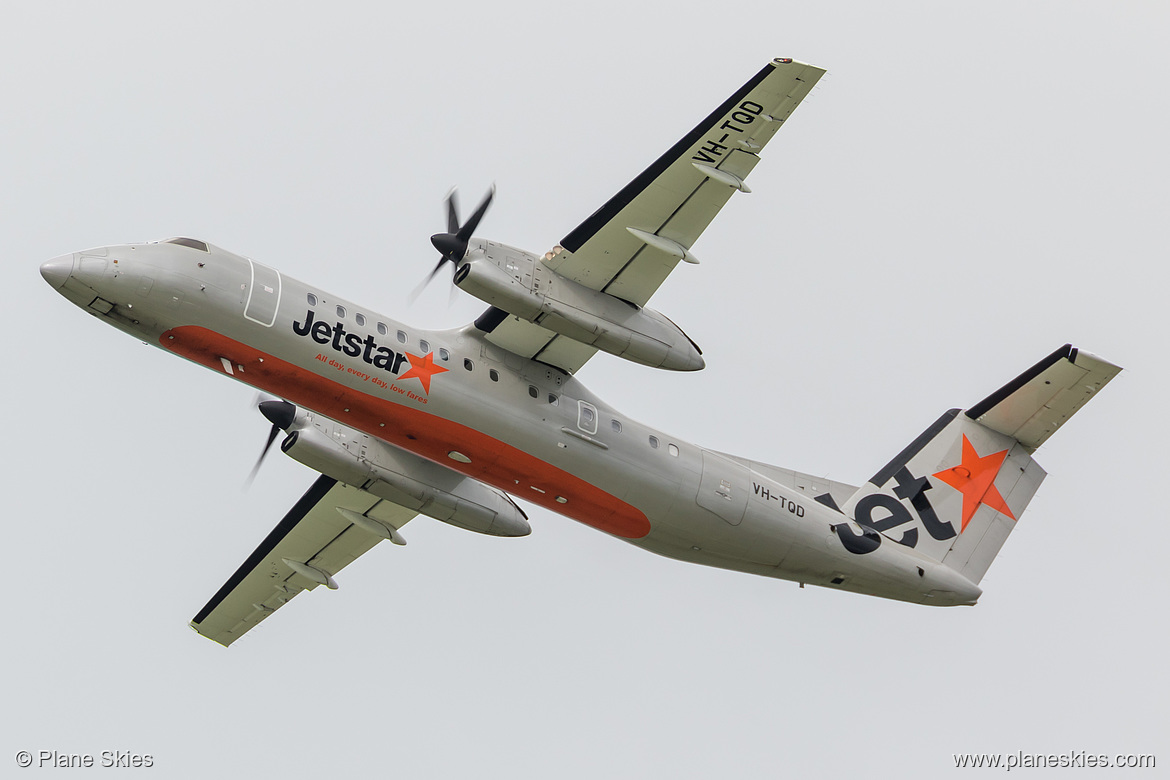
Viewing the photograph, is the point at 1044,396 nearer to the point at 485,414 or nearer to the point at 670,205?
the point at 670,205

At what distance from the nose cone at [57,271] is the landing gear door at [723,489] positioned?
397 inches

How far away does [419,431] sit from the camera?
A: 1930 cm

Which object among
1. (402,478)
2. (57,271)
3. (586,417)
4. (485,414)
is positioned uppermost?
(586,417)

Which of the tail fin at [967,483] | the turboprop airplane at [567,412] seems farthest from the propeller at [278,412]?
the tail fin at [967,483]

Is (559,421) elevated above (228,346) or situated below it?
above

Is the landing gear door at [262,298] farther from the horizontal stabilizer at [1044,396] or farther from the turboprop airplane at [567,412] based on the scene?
the horizontal stabilizer at [1044,396]

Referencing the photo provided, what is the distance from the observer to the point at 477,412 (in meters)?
19.4

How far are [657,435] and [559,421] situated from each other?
1.86m

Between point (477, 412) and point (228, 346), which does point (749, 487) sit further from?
point (228, 346)

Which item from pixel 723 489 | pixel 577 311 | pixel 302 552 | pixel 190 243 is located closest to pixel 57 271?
pixel 190 243

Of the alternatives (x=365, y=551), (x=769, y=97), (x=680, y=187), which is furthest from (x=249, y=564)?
(x=769, y=97)

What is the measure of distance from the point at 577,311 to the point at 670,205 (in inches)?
81.8

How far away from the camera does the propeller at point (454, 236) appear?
60.6 ft

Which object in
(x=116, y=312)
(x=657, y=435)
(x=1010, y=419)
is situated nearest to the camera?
(x=116, y=312)
